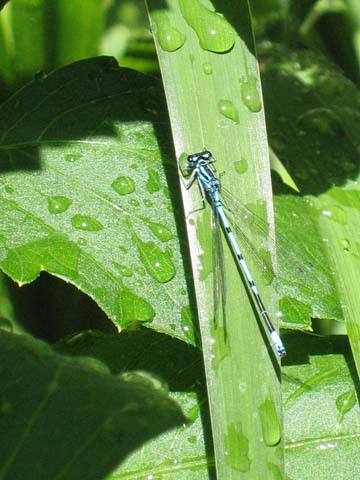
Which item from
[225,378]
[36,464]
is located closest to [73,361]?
[36,464]

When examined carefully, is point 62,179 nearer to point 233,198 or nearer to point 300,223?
point 233,198

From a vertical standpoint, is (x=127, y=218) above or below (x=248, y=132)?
below

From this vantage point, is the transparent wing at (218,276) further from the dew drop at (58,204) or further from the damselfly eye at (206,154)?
the dew drop at (58,204)

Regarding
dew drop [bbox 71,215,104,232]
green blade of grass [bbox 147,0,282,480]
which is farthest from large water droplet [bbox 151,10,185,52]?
dew drop [bbox 71,215,104,232]

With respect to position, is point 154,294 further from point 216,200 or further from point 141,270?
point 216,200

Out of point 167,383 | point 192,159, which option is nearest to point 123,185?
point 192,159

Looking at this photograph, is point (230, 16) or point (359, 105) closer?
point (230, 16)

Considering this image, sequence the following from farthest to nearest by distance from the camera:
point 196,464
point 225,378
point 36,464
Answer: point 196,464, point 225,378, point 36,464
